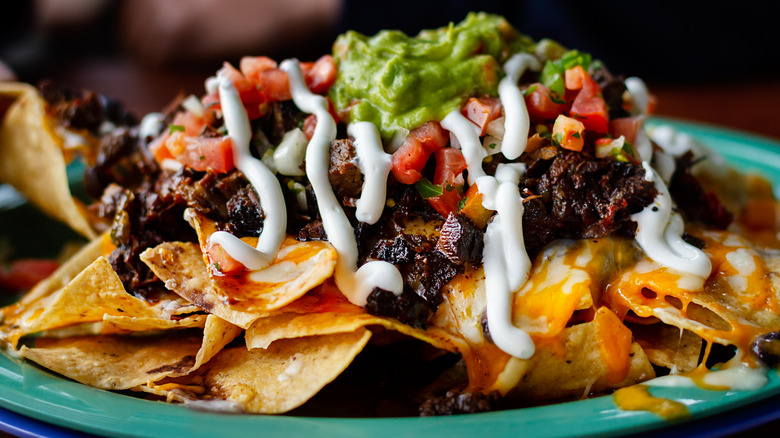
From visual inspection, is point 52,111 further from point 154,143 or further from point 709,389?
point 709,389

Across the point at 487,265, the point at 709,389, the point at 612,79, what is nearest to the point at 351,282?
the point at 487,265

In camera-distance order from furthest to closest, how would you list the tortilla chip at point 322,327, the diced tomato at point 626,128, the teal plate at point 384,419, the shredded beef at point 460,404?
1. the diced tomato at point 626,128
2. the tortilla chip at point 322,327
3. the shredded beef at point 460,404
4. the teal plate at point 384,419

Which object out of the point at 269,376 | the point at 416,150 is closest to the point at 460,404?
the point at 269,376

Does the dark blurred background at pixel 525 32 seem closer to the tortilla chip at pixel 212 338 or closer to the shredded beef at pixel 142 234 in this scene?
the shredded beef at pixel 142 234

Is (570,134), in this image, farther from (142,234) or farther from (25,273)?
(25,273)

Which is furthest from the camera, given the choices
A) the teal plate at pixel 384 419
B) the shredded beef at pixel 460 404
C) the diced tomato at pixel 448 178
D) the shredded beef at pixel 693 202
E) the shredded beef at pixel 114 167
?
the shredded beef at pixel 114 167

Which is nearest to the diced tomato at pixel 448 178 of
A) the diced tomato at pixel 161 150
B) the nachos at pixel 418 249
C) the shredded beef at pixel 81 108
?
the nachos at pixel 418 249

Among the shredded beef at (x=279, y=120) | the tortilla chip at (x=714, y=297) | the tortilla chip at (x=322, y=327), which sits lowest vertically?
the tortilla chip at (x=322, y=327)
